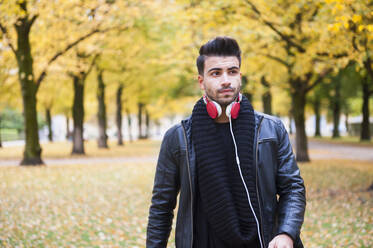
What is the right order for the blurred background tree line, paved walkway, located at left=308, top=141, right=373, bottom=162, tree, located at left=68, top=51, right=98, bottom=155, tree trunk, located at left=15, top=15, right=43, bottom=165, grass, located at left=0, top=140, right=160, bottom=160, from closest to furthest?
the blurred background tree line < tree trunk, located at left=15, top=15, right=43, bottom=165 < paved walkway, located at left=308, top=141, right=373, bottom=162 < tree, located at left=68, top=51, right=98, bottom=155 < grass, located at left=0, top=140, right=160, bottom=160

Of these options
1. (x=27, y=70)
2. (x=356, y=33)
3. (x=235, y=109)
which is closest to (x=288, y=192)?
(x=235, y=109)

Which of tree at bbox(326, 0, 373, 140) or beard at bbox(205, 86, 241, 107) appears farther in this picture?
tree at bbox(326, 0, 373, 140)

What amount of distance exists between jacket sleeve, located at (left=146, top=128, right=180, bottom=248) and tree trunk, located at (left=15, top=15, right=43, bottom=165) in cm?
1517

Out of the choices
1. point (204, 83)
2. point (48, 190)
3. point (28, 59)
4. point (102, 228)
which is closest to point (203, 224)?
point (204, 83)

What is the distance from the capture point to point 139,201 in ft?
32.3

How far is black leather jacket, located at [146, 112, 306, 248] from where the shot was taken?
7.64 feet

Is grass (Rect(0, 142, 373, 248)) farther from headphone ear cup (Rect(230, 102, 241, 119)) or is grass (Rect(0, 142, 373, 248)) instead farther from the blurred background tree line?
headphone ear cup (Rect(230, 102, 241, 119))

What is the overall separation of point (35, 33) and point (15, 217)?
42.8 ft

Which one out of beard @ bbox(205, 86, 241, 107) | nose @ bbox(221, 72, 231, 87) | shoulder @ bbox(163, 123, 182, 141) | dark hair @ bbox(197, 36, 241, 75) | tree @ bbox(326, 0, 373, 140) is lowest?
shoulder @ bbox(163, 123, 182, 141)

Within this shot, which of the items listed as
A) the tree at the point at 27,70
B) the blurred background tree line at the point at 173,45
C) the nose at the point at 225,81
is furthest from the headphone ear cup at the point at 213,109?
the tree at the point at 27,70

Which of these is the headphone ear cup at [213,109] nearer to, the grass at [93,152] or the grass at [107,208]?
the grass at [107,208]

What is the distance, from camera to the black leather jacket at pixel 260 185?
233 cm

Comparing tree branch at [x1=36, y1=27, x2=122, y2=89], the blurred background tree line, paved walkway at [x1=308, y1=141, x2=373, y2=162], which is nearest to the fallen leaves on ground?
the blurred background tree line

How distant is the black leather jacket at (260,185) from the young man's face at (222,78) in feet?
0.75
